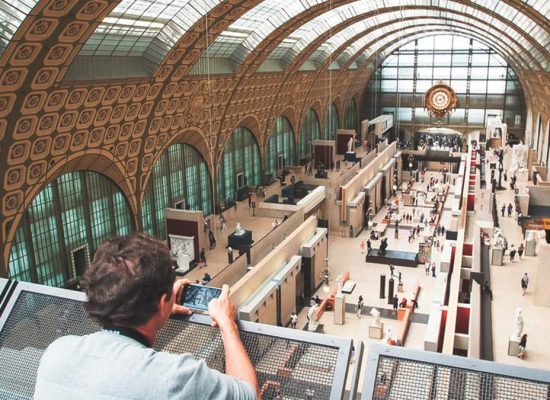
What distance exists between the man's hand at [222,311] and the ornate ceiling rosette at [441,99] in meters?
38.6

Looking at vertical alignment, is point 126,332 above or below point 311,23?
below

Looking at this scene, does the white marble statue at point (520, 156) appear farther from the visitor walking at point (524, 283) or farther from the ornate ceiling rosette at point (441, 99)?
the visitor walking at point (524, 283)

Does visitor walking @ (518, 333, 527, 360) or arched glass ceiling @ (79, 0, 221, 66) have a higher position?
arched glass ceiling @ (79, 0, 221, 66)

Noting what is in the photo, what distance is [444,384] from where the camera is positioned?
284cm

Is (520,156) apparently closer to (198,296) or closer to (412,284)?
(412,284)

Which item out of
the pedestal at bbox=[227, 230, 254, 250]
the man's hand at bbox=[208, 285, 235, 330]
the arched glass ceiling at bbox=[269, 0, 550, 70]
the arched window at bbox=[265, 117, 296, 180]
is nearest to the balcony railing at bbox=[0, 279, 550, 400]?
the man's hand at bbox=[208, 285, 235, 330]

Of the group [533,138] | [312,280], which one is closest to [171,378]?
[312,280]

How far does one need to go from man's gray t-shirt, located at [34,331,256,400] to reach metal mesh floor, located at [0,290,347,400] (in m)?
0.65

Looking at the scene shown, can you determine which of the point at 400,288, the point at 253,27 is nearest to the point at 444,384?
the point at 400,288

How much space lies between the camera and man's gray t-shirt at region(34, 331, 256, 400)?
→ 2164 millimetres

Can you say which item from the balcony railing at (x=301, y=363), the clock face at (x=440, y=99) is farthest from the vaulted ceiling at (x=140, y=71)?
the balcony railing at (x=301, y=363)

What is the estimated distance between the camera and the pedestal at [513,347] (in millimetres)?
14859

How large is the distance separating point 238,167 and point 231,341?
1370 inches

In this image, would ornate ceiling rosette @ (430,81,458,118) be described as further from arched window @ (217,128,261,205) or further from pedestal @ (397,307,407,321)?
pedestal @ (397,307,407,321)
